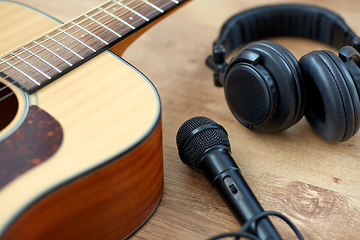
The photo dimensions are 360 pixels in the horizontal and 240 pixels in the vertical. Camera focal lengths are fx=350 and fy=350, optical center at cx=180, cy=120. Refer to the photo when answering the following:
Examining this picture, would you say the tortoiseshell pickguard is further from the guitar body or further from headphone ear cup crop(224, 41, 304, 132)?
headphone ear cup crop(224, 41, 304, 132)

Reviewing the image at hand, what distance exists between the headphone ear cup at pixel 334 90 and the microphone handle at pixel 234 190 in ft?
0.63

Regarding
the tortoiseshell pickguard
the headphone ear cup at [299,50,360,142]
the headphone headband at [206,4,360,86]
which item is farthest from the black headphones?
the tortoiseshell pickguard

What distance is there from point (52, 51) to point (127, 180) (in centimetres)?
31

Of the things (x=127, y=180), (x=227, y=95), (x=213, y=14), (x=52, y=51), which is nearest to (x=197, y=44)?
(x=213, y=14)

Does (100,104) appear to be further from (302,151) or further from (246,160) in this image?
(302,151)

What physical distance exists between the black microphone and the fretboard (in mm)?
242

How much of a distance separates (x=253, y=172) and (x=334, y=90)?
22cm

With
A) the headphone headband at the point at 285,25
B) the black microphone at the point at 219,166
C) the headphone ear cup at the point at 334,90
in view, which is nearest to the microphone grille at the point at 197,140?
the black microphone at the point at 219,166

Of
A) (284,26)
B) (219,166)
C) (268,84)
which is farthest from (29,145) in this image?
(284,26)

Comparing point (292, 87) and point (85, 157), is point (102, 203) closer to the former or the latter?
point (85, 157)

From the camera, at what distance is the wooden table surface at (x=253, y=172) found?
616 millimetres

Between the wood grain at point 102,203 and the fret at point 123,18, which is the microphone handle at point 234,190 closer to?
the wood grain at point 102,203

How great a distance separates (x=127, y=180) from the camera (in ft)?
1.73

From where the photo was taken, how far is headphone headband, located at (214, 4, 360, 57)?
0.88 m
